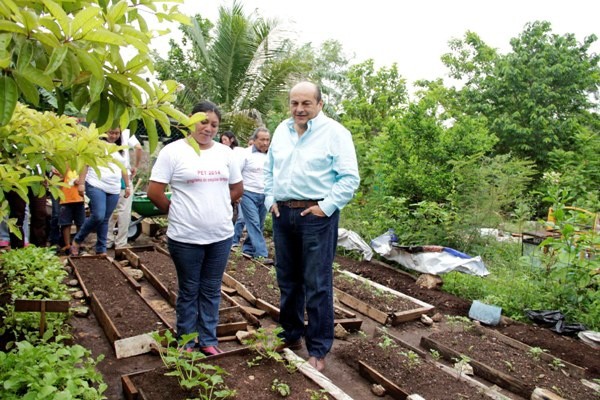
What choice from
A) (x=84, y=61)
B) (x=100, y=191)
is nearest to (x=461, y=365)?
(x=84, y=61)

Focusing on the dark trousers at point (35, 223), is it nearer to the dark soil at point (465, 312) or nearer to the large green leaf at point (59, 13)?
the dark soil at point (465, 312)

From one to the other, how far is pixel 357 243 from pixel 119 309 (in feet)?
12.9

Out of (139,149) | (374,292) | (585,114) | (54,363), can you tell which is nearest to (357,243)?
(374,292)

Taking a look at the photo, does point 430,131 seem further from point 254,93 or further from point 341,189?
point 254,93

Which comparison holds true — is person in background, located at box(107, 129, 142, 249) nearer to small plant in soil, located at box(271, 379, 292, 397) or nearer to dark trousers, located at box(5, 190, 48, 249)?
dark trousers, located at box(5, 190, 48, 249)

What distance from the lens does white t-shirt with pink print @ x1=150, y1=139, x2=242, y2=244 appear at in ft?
10.1

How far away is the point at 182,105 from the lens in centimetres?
1339

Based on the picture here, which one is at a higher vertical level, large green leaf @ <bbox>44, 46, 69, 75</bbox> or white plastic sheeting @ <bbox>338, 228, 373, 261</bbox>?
large green leaf @ <bbox>44, 46, 69, 75</bbox>

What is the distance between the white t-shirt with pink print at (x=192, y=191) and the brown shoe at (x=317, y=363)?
1.16 metres

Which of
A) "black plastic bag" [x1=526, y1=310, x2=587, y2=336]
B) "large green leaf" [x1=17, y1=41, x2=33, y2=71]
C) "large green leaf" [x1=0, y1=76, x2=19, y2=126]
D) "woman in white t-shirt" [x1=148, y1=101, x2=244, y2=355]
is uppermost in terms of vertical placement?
"large green leaf" [x1=17, y1=41, x2=33, y2=71]

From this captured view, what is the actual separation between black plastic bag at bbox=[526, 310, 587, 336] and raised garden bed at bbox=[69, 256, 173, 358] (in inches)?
148

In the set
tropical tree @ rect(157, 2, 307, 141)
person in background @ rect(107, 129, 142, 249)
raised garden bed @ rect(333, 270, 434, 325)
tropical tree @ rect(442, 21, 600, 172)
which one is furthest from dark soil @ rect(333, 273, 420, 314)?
tropical tree @ rect(442, 21, 600, 172)

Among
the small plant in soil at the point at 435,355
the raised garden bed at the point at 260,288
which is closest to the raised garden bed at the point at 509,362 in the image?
the small plant in soil at the point at 435,355

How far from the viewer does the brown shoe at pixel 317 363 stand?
10.9 ft
